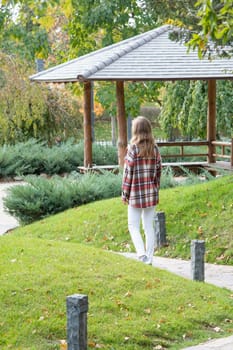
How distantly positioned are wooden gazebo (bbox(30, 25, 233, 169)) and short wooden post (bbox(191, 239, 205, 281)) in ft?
33.8

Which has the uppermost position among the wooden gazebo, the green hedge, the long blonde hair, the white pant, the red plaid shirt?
the wooden gazebo

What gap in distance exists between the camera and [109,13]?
2942 centimetres

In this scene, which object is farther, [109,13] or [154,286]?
[109,13]

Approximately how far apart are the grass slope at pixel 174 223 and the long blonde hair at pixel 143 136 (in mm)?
2327

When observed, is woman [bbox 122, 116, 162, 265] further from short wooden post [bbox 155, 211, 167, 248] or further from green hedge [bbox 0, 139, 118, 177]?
green hedge [bbox 0, 139, 118, 177]

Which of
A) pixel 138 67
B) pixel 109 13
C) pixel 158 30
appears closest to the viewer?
pixel 138 67

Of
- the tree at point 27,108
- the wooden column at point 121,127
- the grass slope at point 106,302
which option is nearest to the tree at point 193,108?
the tree at point 27,108

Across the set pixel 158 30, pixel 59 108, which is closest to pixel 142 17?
pixel 59 108

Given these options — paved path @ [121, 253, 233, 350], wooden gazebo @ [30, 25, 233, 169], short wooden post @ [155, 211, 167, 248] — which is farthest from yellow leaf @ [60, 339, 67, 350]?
wooden gazebo @ [30, 25, 233, 169]

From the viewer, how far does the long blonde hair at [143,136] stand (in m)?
10.4

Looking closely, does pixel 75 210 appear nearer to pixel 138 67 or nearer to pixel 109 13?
pixel 138 67

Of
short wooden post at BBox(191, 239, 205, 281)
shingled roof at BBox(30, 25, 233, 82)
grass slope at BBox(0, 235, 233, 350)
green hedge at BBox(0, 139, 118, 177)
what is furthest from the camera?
green hedge at BBox(0, 139, 118, 177)

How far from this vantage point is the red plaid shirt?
34.4ft

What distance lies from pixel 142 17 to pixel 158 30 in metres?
8.20
